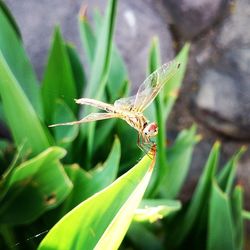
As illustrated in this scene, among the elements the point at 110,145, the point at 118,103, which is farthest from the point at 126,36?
the point at 118,103

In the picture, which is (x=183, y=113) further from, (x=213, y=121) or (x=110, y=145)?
(x=110, y=145)

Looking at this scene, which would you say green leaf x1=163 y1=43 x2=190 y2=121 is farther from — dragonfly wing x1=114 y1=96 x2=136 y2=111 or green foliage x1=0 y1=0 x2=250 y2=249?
dragonfly wing x1=114 y1=96 x2=136 y2=111

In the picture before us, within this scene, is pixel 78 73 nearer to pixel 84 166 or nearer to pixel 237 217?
pixel 84 166

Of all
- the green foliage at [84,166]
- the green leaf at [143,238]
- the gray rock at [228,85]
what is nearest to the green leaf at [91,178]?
the green foliage at [84,166]

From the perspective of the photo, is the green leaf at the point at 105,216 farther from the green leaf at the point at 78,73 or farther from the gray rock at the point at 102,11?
the gray rock at the point at 102,11

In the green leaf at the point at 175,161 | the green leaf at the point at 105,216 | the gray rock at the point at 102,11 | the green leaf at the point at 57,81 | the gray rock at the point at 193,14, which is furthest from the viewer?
the gray rock at the point at 193,14

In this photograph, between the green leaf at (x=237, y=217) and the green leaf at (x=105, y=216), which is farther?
the green leaf at (x=237, y=217)

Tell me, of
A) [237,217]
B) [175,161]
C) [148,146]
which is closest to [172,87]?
[175,161]
